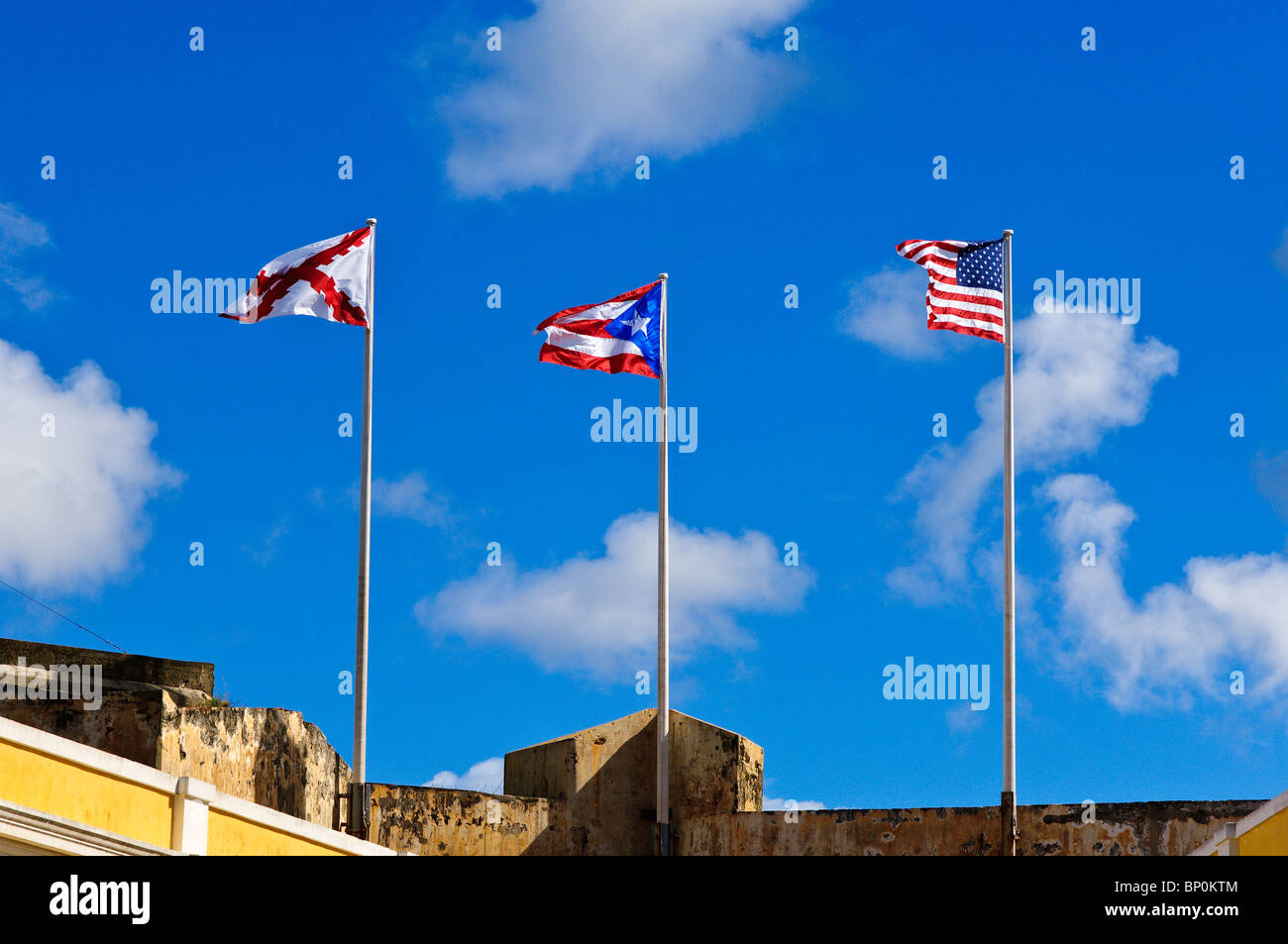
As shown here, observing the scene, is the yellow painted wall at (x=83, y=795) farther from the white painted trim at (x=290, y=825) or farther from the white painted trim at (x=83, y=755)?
the white painted trim at (x=290, y=825)

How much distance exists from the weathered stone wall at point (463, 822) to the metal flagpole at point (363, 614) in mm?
1191

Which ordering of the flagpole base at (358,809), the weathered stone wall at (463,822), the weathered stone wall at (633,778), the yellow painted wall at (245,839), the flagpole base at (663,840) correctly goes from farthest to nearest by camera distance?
the weathered stone wall at (633,778) < the flagpole base at (663,840) < the weathered stone wall at (463,822) < the flagpole base at (358,809) < the yellow painted wall at (245,839)

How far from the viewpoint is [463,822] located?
24516mm

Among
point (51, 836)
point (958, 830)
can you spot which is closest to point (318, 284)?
point (51, 836)

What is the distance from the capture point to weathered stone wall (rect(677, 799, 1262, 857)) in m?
20.7

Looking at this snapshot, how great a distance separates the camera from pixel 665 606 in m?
25.0

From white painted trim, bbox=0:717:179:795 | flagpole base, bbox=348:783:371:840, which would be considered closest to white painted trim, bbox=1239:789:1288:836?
white painted trim, bbox=0:717:179:795

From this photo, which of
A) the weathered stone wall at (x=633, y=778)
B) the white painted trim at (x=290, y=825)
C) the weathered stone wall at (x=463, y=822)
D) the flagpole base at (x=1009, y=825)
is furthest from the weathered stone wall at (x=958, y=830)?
the white painted trim at (x=290, y=825)

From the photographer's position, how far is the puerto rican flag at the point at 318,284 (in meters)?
22.6

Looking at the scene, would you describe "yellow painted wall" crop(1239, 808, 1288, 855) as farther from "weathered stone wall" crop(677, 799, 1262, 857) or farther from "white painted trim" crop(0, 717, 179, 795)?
"white painted trim" crop(0, 717, 179, 795)
